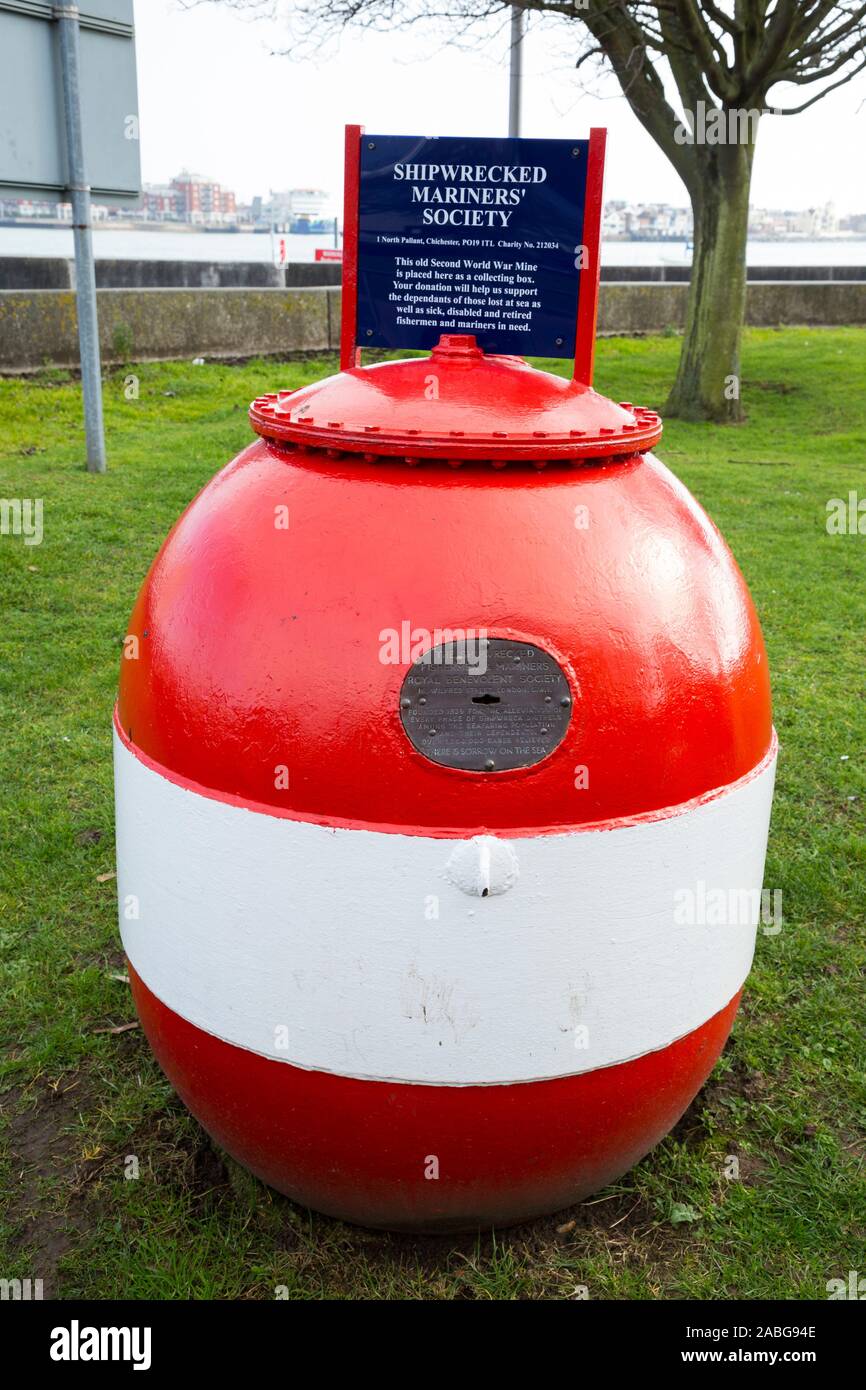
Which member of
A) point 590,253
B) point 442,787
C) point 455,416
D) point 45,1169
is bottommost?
point 45,1169

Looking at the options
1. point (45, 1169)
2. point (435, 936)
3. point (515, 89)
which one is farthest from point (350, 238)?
point (515, 89)

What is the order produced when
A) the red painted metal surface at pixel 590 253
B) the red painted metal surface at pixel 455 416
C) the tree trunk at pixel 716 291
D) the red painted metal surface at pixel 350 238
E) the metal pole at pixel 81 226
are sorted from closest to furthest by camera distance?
the red painted metal surface at pixel 455 416 < the red painted metal surface at pixel 590 253 < the red painted metal surface at pixel 350 238 < the metal pole at pixel 81 226 < the tree trunk at pixel 716 291

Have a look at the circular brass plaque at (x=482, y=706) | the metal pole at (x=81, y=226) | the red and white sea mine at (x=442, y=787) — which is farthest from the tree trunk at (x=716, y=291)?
the circular brass plaque at (x=482, y=706)

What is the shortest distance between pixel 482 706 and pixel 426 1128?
3.28 ft

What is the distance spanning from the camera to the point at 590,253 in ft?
10.2

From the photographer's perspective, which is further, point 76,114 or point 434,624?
point 76,114

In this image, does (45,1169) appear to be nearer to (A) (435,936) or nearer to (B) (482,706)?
(A) (435,936)

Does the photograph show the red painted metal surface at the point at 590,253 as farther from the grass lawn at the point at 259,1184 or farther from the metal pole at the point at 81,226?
the metal pole at the point at 81,226

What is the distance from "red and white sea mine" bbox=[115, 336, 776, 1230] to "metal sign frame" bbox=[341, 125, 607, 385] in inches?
10.2

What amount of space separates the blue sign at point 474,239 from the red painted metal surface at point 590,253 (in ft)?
0.06

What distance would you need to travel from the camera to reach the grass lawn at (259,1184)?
3146 mm

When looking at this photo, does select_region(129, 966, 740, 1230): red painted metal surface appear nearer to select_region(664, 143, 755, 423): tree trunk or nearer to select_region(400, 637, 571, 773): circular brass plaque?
select_region(400, 637, 571, 773): circular brass plaque

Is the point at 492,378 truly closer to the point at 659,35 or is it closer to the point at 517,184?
the point at 517,184

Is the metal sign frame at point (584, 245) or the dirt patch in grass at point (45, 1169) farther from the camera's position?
the dirt patch in grass at point (45, 1169)
